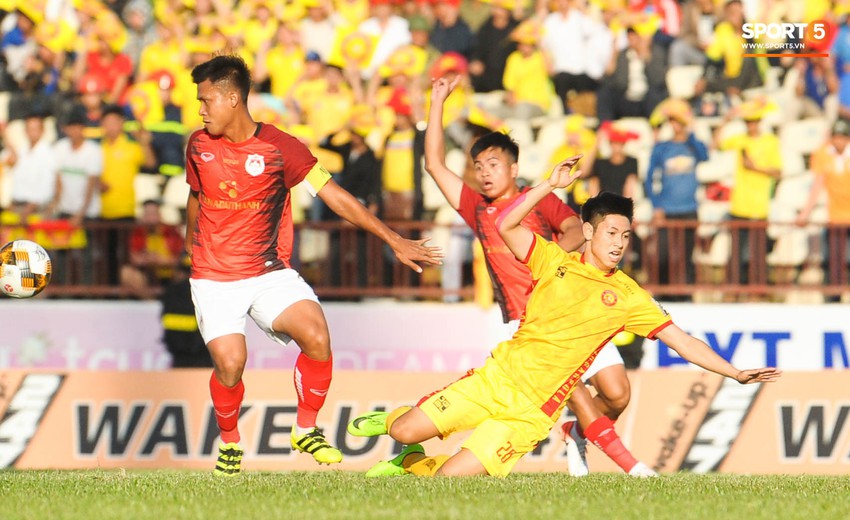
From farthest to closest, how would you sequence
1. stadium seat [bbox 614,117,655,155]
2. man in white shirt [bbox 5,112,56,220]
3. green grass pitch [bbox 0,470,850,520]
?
stadium seat [bbox 614,117,655,155], man in white shirt [bbox 5,112,56,220], green grass pitch [bbox 0,470,850,520]

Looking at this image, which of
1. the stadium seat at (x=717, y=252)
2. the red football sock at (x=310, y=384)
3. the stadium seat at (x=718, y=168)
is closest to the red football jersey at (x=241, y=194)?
the red football sock at (x=310, y=384)

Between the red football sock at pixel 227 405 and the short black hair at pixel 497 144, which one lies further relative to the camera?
the short black hair at pixel 497 144

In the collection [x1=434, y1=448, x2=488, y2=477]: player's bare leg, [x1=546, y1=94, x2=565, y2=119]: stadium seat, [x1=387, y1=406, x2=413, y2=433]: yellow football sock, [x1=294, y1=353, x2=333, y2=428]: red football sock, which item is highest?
[x1=546, y1=94, x2=565, y2=119]: stadium seat

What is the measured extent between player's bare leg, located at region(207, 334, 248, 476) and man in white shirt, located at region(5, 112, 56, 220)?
6920 millimetres

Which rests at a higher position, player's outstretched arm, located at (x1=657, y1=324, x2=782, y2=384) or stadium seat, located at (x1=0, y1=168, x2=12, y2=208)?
stadium seat, located at (x1=0, y1=168, x2=12, y2=208)

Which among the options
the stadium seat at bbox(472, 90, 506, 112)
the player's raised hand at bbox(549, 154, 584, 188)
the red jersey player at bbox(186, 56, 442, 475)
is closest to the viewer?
the player's raised hand at bbox(549, 154, 584, 188)

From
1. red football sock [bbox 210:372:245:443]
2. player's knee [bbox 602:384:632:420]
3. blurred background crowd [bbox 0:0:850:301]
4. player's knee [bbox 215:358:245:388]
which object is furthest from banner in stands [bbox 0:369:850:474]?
player's knee [bbox 215:358:245:388]

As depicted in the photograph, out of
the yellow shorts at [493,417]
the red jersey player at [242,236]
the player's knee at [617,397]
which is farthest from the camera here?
the player's knee at [617,397]

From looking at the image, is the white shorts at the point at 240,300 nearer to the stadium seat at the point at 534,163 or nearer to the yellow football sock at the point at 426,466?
the yellow football sock at the point at 426,466

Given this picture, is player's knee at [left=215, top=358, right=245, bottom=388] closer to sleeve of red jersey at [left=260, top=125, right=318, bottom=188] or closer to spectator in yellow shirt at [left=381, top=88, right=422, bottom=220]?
sleeve of red jersey at [left=260, top=125, right=318, bottom=188]

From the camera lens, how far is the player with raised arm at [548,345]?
30.2 feet

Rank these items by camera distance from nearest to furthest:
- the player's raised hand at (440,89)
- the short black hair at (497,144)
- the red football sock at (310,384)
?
the red football sock at (310,384) → the player's raised hand at (440,89) → the short black hair at (497,144)

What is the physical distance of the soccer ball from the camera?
9815mm

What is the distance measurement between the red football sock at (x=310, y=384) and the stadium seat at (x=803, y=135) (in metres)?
8.27
